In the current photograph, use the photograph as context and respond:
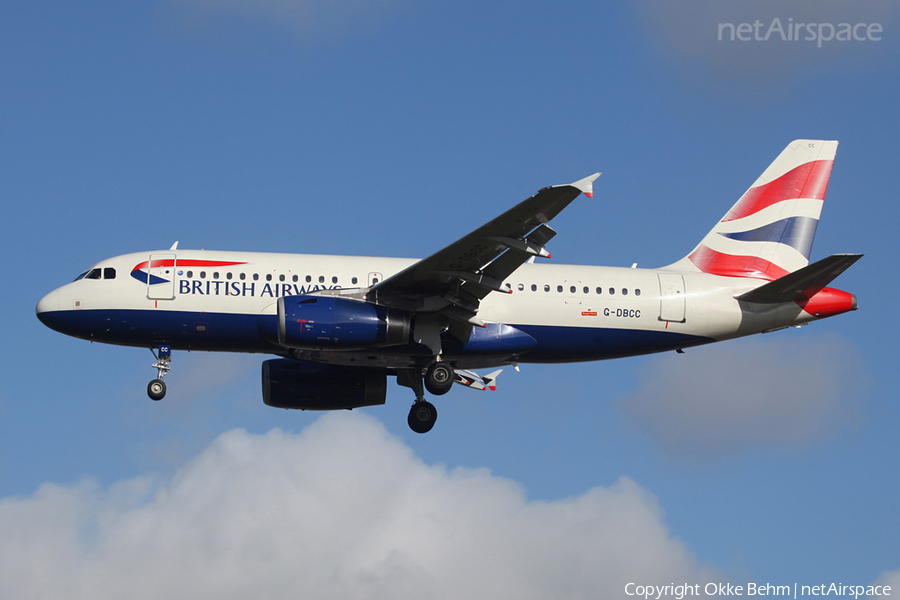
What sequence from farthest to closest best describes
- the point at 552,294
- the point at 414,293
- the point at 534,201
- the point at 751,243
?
1. the point at 751,243
2. the point at 552,294
3. the point at 414,293
4. the point at 534,201

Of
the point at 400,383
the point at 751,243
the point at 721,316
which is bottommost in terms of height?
the point at 400,383

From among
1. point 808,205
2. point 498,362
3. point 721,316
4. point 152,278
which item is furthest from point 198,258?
point 808,205

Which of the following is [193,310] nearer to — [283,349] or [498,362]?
[283,349]

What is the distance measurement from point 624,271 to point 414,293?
23.9 ft

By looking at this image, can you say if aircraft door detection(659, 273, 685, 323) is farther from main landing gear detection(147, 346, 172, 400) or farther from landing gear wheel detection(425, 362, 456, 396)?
main landing gear detection(147, 346, 172, 400)

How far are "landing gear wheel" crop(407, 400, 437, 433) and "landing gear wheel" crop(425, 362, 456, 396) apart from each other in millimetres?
2445

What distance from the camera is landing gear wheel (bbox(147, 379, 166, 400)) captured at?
30.3m

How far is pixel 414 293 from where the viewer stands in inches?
1142

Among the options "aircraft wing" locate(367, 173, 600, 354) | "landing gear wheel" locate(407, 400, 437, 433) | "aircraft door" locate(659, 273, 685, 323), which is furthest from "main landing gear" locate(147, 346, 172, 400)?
"aircraft door" locate(659, 273, 685, 323)

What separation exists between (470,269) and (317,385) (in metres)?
9.41

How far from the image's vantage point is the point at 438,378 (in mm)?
30812

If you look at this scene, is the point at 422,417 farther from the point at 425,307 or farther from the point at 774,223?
the point at 774,223

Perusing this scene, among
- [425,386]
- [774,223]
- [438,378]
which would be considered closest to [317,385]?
[425,386]

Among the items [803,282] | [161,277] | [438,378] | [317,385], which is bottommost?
[317,385]
